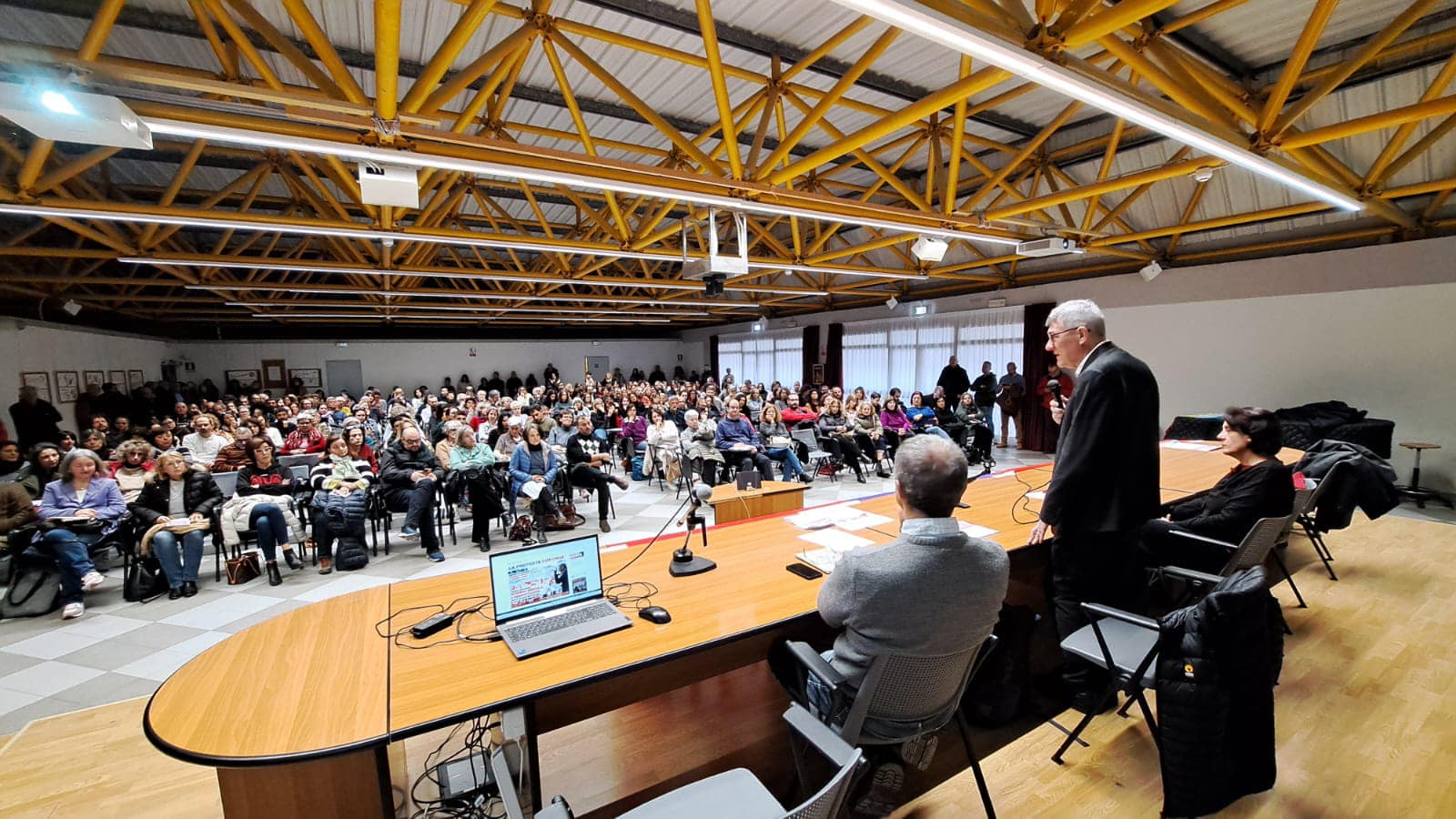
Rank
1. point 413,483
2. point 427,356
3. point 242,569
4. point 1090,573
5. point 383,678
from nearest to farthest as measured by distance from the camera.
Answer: point 383,678
point 1090,573
point 242,569
point 413,483
point 427,356

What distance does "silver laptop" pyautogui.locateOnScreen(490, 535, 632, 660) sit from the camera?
71.4 inches

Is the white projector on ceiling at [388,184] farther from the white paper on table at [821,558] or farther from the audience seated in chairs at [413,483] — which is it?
the white paper on table at [821,558]

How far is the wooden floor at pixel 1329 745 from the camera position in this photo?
2.08 meters

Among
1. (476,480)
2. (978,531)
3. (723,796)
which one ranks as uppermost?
(978,531)

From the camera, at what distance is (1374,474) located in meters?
3.54

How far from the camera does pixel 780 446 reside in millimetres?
8008

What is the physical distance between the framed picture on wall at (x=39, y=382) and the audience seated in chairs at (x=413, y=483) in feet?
28.6

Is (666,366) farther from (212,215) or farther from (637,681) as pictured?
(637,681)

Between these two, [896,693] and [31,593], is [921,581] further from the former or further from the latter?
[31,593]

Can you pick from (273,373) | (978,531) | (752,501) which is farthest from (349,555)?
(273,373)

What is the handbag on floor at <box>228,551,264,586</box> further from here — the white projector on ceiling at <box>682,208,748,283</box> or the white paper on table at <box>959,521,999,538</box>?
the white paper on table at <box>959,521,999,538</box>

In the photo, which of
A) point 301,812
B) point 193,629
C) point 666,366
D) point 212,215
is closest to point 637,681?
point 301,812

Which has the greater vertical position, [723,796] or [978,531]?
[978,531]

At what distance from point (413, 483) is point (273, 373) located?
690 inches
